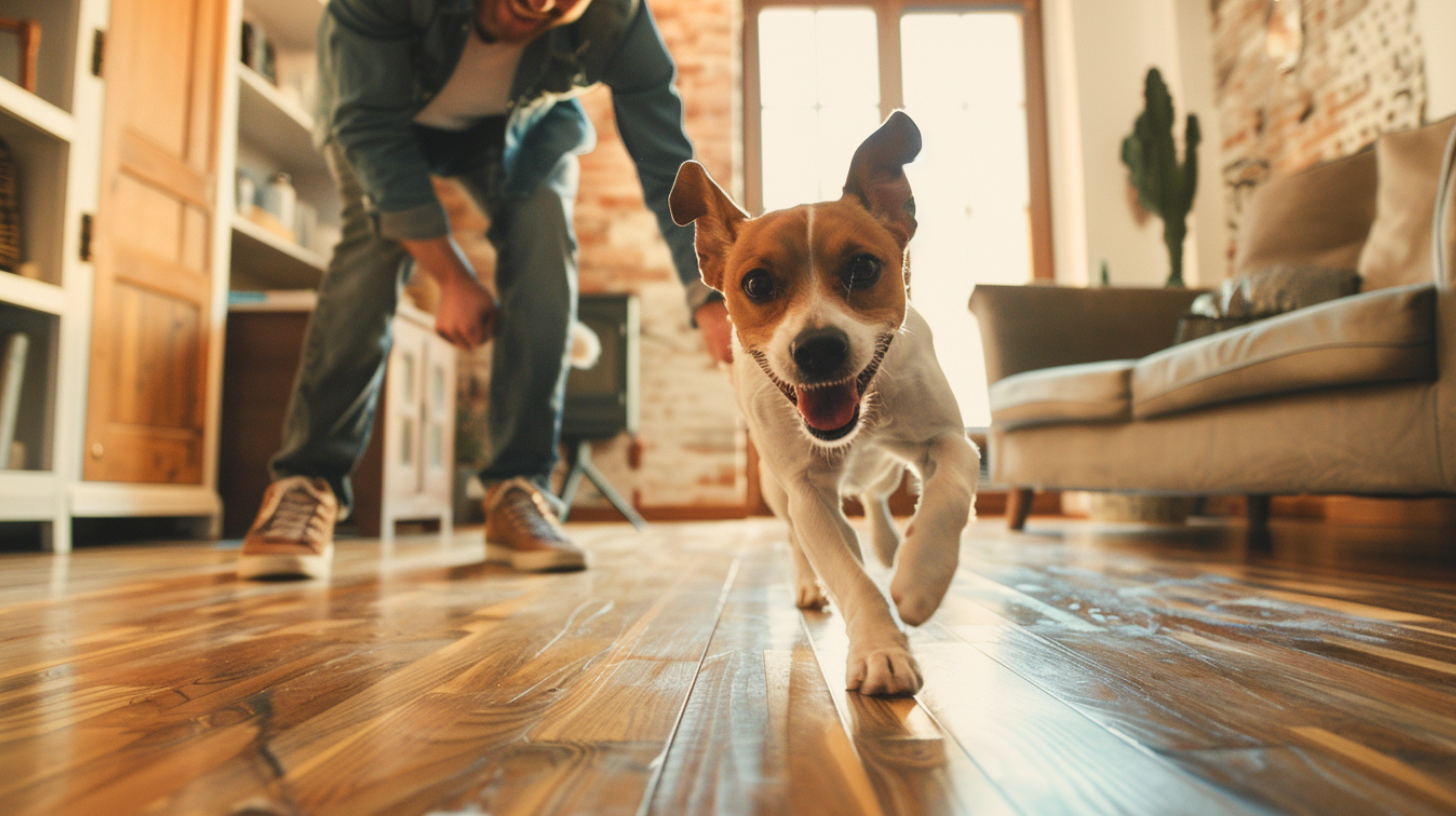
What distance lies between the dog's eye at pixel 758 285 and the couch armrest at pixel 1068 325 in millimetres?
2406

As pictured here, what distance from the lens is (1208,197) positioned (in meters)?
5.18

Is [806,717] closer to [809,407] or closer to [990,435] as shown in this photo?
[809,407]

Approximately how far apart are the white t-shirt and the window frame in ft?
13.2

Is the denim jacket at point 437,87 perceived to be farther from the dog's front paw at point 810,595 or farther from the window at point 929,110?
the window at point 929,110

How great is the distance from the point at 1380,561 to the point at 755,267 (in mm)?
1804

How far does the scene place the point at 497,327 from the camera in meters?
1.98

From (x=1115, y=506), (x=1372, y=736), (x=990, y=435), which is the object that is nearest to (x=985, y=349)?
(x=990, y=435)

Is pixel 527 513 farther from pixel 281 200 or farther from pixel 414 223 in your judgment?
pixel 281 200

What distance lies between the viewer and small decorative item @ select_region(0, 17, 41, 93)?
2375 millimetres

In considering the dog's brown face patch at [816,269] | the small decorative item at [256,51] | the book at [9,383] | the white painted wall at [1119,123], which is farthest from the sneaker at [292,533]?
the white painted wall at [1119,123]

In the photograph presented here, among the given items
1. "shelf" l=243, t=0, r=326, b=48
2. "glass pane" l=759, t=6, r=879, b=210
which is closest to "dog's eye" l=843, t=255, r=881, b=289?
"shelf" l=243, t=0, r=326, b=48

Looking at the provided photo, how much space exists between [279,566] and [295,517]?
126mm

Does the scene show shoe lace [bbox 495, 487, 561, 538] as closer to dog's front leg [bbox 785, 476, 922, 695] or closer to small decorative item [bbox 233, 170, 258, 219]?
dog's front leg [bbox 785, 476, 922, 695]

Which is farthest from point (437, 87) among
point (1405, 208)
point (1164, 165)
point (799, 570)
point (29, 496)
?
point (1164, 165)
